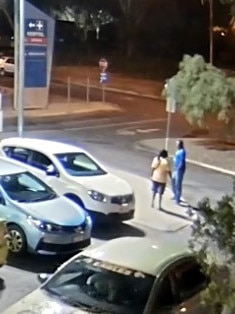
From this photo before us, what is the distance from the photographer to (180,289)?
8.73 metres

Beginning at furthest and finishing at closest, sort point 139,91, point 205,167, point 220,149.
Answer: point 139,91, point 220,149, point 205,167

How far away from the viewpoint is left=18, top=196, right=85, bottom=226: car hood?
13211 mm

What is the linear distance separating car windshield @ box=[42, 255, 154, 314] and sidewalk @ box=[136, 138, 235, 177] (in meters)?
13.9

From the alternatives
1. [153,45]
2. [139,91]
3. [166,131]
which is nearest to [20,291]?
[166,131]

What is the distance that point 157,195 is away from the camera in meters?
18.3

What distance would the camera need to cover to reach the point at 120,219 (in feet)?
51.8

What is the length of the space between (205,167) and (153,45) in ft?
94.8

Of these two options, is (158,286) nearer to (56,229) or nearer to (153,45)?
(56,229)

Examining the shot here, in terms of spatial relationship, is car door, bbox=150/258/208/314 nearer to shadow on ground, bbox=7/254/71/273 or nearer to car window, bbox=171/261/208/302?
car window, bbox=171/261/208/302

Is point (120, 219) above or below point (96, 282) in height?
below

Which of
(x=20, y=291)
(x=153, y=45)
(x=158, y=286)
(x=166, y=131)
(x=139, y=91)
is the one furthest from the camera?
(x=153, y=45)

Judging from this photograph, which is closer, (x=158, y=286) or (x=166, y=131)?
(x=158, y=286)

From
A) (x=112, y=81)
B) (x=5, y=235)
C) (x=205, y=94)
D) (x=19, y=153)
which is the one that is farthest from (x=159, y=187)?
(x=112, y=81)

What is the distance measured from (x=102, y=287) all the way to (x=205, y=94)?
2.83 metres
